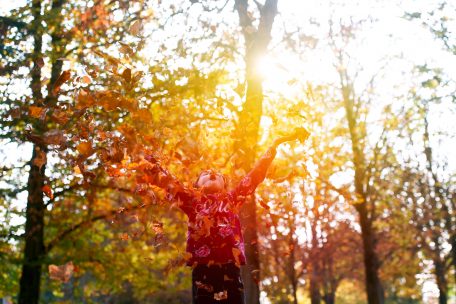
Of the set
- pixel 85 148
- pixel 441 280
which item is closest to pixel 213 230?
pixel 85 148

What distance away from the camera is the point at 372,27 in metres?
17.3

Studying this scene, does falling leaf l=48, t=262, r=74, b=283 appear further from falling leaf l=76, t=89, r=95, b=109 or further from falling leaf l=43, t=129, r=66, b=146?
falling leaf l=76, t=89, r=95, b=109

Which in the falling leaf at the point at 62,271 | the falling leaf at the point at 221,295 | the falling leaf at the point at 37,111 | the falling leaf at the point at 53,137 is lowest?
the falling leaf at the point at 221,295

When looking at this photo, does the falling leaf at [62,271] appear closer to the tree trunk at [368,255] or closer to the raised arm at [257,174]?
the raised arm at [257,174]

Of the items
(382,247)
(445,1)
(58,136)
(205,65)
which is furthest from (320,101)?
(382,247)

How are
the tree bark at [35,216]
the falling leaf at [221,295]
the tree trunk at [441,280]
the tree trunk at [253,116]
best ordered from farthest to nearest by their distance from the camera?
the tree trunk at [441,280], the tree bark at [35,216], the tree trunk at [253,116], the falling leaf at [221,295]

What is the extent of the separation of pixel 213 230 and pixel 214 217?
0.45ft

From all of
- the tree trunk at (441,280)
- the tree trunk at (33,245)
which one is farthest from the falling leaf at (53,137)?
the tree trunk at (441,280)

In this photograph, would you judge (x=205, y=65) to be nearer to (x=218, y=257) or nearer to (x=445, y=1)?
(x=445, y=1)

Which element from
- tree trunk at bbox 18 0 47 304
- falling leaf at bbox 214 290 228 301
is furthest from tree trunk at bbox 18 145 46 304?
Result: falling leaf at bbox 214 290 228 301

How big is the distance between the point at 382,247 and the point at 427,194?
29.6 feet

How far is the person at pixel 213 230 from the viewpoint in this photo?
494 centimetres

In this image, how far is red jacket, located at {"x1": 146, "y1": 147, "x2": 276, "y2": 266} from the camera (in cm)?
498

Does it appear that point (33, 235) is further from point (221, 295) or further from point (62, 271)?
point (221, 295)
